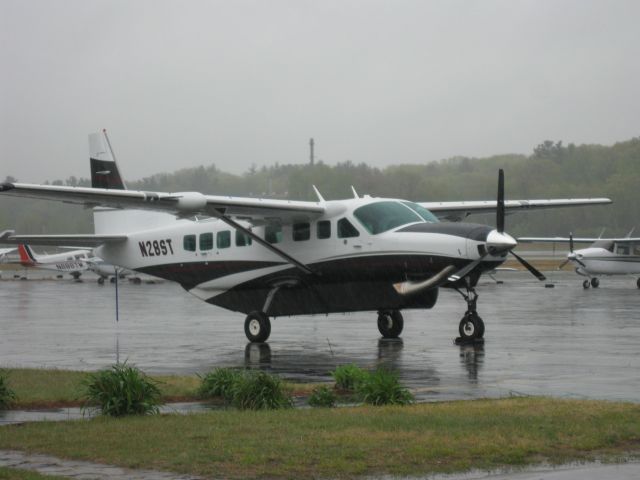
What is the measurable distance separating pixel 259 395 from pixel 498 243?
904cm

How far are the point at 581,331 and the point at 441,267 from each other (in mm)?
4747

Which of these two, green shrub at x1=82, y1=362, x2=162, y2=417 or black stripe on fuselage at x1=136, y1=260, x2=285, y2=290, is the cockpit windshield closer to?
black stripe on fuselage at x1=136, y1=260, x2=285, y2=290

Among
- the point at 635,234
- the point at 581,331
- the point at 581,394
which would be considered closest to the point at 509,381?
the point at 581,394

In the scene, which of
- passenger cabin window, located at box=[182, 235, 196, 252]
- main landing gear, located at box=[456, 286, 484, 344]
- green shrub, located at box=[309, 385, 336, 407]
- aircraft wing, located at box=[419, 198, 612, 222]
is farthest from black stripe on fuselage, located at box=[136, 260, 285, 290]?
green shrub, located at box=[309, 385, 336, 407]

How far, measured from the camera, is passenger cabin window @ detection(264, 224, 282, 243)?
23.0m

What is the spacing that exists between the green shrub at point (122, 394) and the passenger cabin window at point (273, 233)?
38.1 ft

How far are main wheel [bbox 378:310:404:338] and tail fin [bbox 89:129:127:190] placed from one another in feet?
29.1

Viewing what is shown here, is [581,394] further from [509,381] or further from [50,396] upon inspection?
[50,396]

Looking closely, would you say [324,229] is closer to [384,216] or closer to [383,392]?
[384,216]

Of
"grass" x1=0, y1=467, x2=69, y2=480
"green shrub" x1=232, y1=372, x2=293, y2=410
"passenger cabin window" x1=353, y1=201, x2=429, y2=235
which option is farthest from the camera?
"passenger cabin window" x1=353, y1=201, x2=429, y2=235

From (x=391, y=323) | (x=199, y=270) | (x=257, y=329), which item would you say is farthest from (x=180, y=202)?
(x=391, y=323)

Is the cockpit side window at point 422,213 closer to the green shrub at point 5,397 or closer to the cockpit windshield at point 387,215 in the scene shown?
the cockpit windshield at point 387,215

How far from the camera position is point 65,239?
2542 cm

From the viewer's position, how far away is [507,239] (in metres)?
19.7
